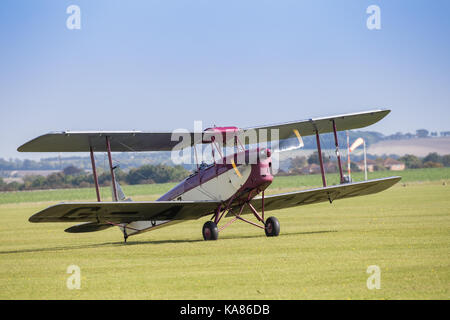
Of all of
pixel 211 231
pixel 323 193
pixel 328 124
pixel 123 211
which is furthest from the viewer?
pixel 328 124

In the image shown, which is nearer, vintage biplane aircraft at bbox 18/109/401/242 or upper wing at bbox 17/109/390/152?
vintage biplane aircraft at bbox 18/109/401/242

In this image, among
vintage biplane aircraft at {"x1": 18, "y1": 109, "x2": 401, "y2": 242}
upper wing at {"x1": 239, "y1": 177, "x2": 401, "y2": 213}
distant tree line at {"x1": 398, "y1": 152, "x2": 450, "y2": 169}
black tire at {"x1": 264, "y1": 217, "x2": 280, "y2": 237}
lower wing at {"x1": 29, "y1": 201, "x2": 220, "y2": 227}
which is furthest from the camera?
distant tree line at {"x1": 398, "y1": 152, "x2": 450, "y2": 169}

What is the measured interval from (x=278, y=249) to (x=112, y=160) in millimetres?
5171

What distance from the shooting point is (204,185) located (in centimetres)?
1688

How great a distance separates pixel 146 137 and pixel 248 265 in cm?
618

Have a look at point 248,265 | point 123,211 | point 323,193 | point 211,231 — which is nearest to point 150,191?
point 323,193

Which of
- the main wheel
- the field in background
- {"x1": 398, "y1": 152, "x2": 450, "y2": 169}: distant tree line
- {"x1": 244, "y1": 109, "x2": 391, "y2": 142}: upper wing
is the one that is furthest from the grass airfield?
{"x1": 398, "y1": 152, "x2": 450, "y2": 169}: distant tree line

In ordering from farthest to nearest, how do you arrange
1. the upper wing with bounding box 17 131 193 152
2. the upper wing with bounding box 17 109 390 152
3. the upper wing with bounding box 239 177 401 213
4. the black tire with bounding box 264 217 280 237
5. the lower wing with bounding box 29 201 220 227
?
the upper wing with bounding box 239 177 401 213 < the black tire with bounding box 264 217 280 237 < the upper wing with bounding box 17 109 390 152 < the upper wing with bounding box 17 131 193 152 < the lower wing with bounding box 29 201 220 227

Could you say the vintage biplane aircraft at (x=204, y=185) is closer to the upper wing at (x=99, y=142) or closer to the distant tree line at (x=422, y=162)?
the upper wing at (x=99, y=142)

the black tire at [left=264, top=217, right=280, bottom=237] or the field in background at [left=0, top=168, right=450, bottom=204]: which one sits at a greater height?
the black tire at [left=264, top=217, right=280, bottom=237]

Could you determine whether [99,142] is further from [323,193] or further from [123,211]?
[323,193]

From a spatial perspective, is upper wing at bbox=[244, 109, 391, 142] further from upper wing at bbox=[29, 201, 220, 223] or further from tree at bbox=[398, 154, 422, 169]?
tree at bbox=[398, 154, 422, 169]

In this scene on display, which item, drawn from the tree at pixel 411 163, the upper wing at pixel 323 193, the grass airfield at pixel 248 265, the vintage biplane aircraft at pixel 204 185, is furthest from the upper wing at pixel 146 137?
the tree at pixel 411 163

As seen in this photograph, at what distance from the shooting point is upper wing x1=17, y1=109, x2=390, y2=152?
16016mm
